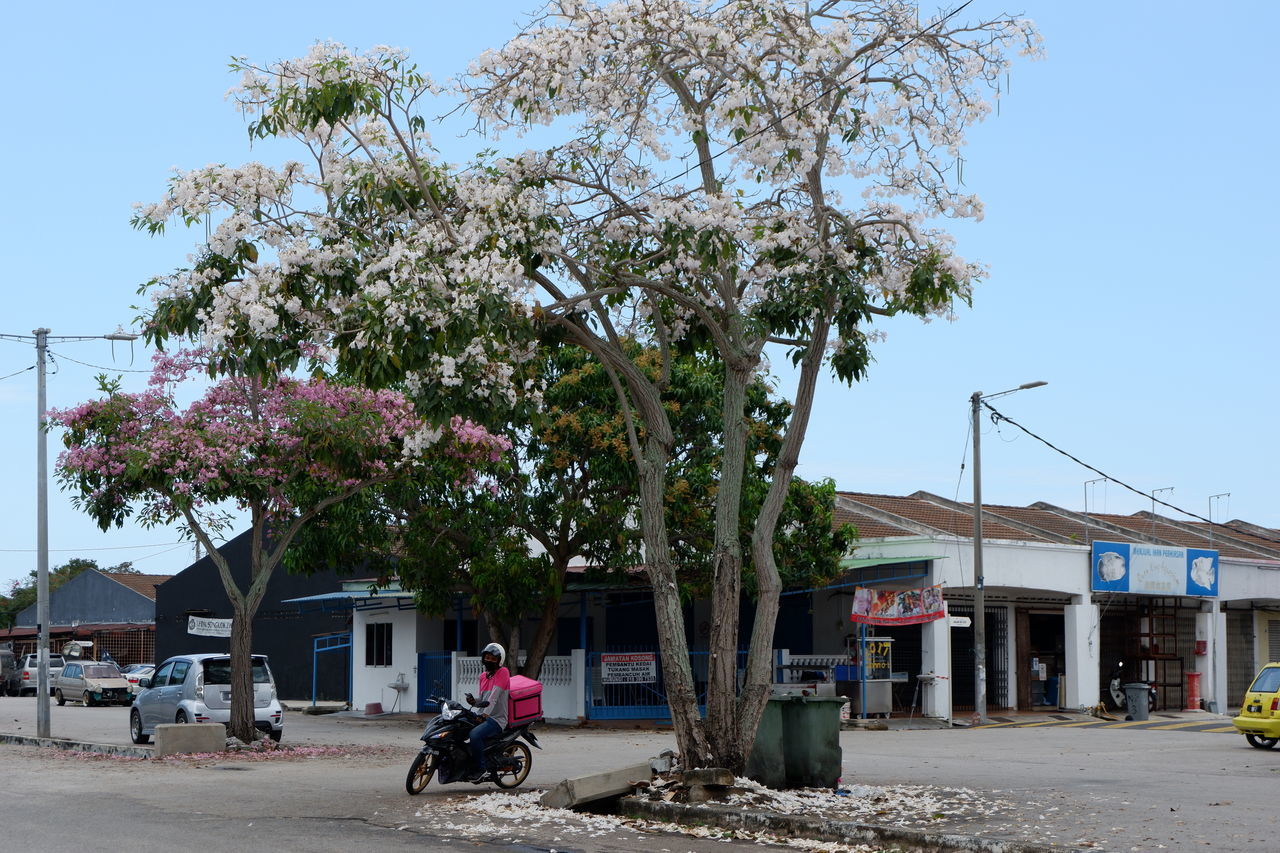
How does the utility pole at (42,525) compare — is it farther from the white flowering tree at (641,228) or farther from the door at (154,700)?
the white flowering tree at (641,228)

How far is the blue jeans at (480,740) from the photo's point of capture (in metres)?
15.0

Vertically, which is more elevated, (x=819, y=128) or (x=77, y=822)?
(x=819, y=128)

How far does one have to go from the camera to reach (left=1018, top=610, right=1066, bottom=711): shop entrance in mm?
35750

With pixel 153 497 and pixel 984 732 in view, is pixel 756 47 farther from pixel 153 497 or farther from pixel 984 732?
pixel 984 732

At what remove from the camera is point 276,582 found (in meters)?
45.2

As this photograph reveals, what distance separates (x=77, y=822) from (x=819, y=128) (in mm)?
9390

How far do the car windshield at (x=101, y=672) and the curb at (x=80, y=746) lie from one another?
70.2 ft

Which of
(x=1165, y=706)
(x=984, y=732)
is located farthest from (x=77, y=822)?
(x=1165, y=706)

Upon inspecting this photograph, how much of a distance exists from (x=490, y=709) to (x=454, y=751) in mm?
564

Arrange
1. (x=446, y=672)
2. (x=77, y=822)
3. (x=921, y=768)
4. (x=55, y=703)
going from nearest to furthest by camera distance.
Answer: (x=77, y=822) < (x=921, y=768) < (x=446, y=672) < (x=55, y=703)

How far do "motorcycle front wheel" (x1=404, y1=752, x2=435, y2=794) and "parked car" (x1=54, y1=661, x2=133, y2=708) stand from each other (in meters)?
33.9

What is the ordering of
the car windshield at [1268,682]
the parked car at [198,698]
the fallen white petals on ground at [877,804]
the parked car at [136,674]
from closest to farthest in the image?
the fallen white petals on ground at [877,804]
the car windshield at [1268,682]
the parked car at [198,698]
the parked car at [136,674]

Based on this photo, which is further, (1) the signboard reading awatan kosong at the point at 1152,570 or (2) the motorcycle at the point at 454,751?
(1) the signboard reading awatan kosong at the point at 1152,570

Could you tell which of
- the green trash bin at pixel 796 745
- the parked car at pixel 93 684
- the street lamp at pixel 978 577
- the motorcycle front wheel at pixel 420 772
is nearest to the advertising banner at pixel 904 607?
the street lamp at pixel 978 577
